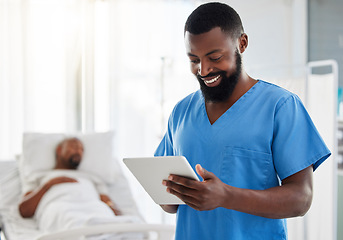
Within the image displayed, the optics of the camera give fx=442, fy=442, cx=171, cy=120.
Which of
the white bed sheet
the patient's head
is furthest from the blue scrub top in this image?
the patient's head

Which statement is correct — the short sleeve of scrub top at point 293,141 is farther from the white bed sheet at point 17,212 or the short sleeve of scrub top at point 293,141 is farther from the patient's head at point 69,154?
the patient's head at point 69,154

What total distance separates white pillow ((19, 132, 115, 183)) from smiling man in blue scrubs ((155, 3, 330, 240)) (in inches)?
70.0

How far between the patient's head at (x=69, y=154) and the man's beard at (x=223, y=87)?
1.81 meters

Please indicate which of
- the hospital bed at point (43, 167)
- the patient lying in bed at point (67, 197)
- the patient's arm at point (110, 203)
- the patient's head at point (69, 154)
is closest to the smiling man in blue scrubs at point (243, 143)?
the patient lying in bed at point (67, 197)

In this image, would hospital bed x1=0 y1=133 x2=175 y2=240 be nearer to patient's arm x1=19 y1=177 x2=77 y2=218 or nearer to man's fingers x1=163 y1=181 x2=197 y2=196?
patient's arm x1=19 y1=177 x2=77 y2=218

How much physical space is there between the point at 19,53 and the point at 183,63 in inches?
48.7

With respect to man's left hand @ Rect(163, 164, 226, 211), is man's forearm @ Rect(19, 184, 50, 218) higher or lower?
lower

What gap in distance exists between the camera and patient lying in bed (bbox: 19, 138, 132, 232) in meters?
2.01

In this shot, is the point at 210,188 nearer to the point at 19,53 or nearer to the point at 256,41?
the point at 19,53

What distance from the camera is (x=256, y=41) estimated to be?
360 centimetres

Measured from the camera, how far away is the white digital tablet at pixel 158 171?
31.0 inches

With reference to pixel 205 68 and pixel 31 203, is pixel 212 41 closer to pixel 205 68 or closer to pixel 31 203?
pixel 205 68

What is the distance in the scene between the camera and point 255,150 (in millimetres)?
865

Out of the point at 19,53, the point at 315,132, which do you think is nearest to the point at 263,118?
the point at 315,132
